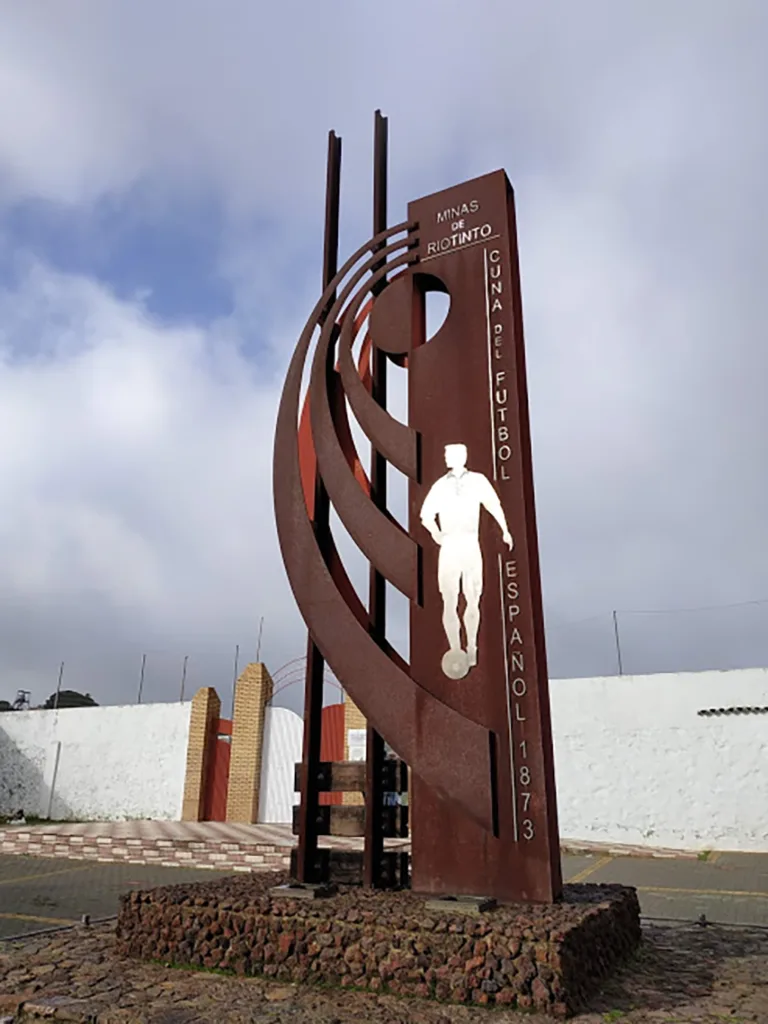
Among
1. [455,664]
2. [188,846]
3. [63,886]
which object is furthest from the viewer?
[188,846]

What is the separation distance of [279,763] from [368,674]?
9026mm

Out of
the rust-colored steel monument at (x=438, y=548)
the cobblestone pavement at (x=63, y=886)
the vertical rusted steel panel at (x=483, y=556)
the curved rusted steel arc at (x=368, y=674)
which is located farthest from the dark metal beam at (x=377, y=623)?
the cobblestone pavement at (x=63, y=886)

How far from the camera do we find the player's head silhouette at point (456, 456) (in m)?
4.71

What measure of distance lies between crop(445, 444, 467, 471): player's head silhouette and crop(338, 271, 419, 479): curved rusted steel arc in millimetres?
227

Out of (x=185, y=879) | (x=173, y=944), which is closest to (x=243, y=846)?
(x=185, y=879)

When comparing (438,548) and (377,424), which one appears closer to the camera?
(438,548)

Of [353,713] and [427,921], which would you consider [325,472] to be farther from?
[353,713]

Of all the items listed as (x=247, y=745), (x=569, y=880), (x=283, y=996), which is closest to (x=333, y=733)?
(x=247, y=745)

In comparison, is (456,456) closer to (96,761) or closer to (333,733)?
(333,733)

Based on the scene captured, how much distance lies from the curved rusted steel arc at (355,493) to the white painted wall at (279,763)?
8.58 meters

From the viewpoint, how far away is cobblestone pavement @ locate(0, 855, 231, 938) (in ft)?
18.5

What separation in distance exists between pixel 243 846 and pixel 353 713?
4.03 metres

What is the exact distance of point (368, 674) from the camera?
4.61 m

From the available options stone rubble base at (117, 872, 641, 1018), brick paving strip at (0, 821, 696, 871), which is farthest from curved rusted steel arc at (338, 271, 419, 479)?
brick paving strip at (0, 821, 696, 871)
